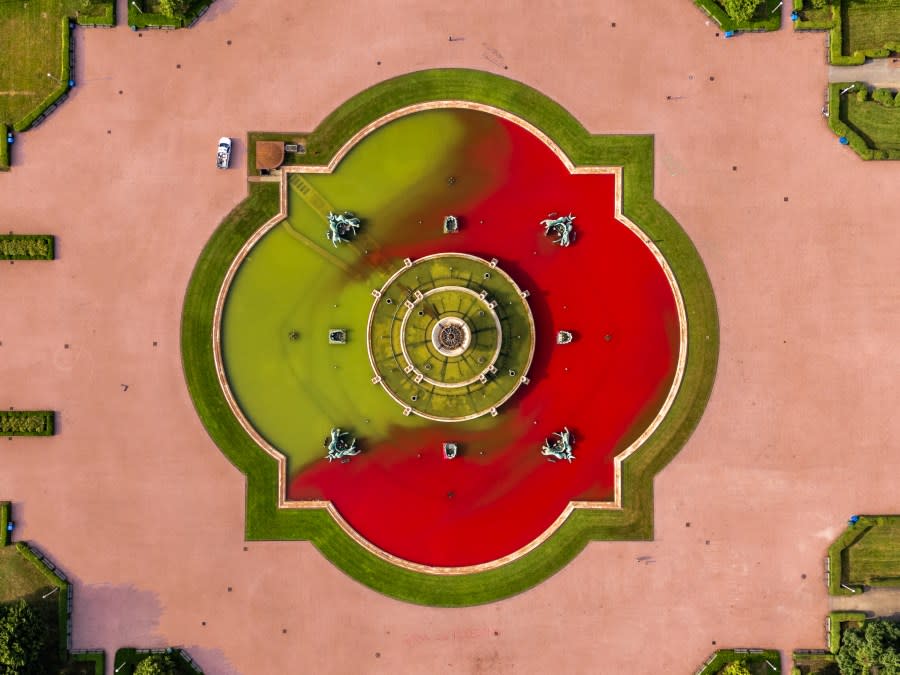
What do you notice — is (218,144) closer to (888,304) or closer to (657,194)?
(657,194)

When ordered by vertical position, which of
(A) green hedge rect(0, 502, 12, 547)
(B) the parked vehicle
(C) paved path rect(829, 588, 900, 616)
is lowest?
(C) paved path rect(829, 588, 900, 616)

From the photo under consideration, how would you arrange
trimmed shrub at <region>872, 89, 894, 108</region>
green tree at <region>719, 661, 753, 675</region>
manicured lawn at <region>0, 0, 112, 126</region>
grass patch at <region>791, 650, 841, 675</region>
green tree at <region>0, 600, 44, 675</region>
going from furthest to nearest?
manicured lawn at <region>0, 0, 112, 126</region> → trimmed shrub at <region>872, 89, 894, 108</region> → grass patch at <region>791, 650, 841, 675</region> → green tree at <region>719, 661, 753, 675</region> → green tree at <region>0, 600, 44, 675</region>

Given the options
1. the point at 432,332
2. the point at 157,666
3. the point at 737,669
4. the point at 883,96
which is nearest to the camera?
the point at 157,666

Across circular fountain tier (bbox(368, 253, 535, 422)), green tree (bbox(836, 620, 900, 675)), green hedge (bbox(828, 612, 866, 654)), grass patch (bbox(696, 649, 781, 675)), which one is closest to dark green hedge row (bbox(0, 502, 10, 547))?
circular fountain tier (bbox(368, 253, 535, 422))

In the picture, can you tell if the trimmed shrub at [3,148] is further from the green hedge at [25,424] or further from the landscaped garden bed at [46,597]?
the landscaped garden bed at [46,597]

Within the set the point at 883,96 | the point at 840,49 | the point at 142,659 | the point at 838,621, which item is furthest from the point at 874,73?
the point at 142,659

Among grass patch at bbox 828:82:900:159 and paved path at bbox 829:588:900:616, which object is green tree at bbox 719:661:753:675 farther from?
grass patch at bbox 828:82:900:159

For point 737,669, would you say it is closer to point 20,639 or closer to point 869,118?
point 869,118
